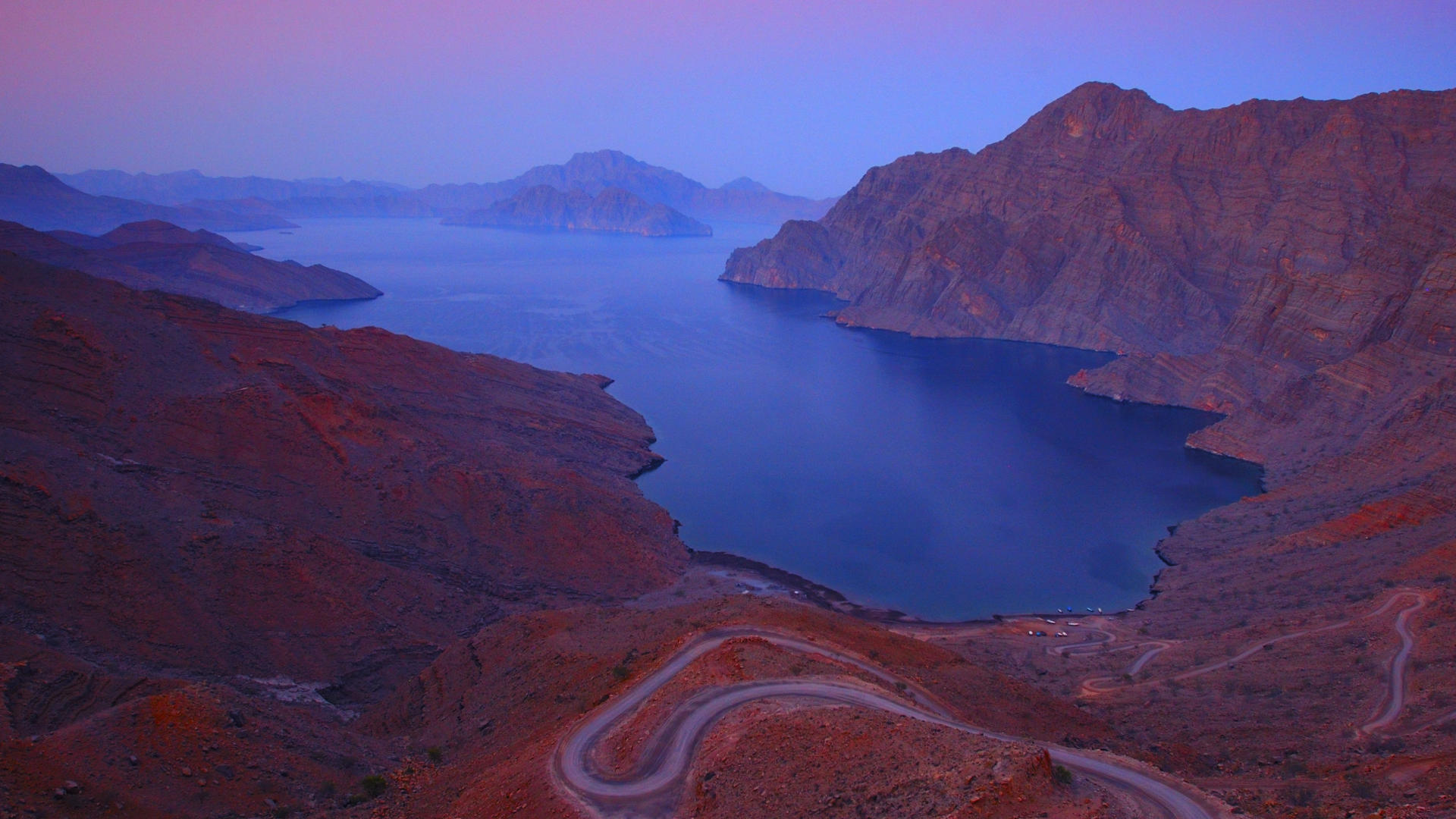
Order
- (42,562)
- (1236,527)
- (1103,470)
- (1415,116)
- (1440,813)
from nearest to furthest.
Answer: (1440,813) < (42,562) < (1236,527) < (1103,470) < (1415,116)

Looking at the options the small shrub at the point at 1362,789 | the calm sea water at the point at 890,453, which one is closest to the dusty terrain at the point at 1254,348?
the small shrub at the point at 1362,789

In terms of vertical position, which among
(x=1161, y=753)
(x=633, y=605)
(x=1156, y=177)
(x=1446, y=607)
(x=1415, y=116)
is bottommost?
(x=633, y=605)

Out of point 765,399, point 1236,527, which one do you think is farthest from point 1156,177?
point 1236,527

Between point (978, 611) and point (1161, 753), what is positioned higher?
point (1161, 753)

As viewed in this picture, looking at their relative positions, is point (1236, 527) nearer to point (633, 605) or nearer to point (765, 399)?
point (633, 605)

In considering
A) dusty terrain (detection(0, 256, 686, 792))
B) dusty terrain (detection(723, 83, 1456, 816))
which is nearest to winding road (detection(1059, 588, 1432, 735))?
dusty terrain (detection(723, 83, 1456, 816))

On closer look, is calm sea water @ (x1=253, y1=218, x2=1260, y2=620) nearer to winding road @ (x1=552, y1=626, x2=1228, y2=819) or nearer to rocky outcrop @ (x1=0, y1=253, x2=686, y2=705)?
rocky outcrop @ (x1=0, y1=253, x2=686, y2=705)
